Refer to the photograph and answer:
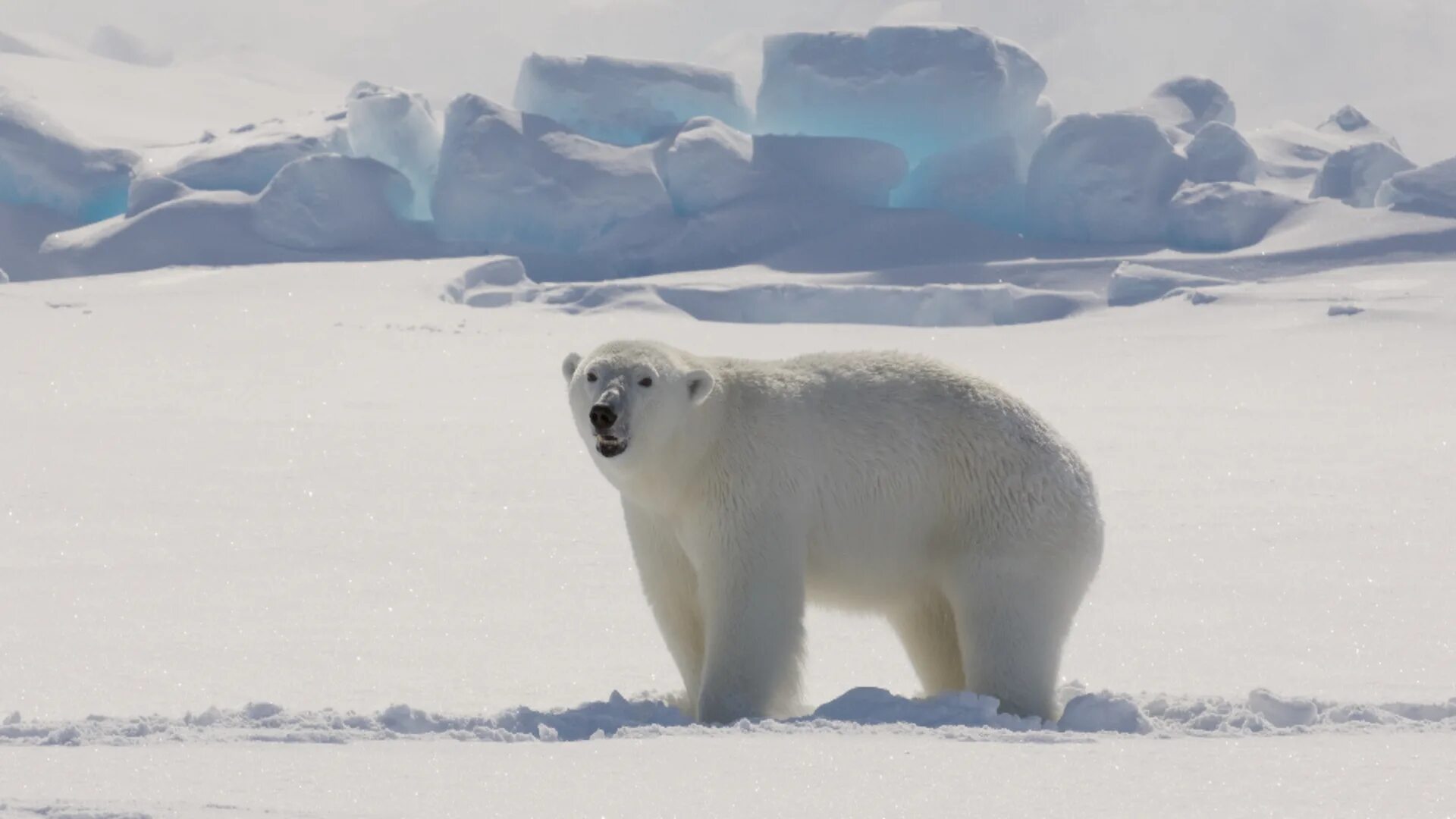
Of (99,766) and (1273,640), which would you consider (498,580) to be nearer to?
(1273,640)

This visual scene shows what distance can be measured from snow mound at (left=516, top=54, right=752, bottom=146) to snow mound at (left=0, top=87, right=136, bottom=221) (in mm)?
8237

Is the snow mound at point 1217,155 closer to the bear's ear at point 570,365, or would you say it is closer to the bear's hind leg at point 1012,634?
the bear's hind leg at point 1012,634

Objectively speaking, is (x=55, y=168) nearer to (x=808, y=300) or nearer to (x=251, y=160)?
(x=251, y=160)

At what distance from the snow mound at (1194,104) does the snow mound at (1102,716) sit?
3269 cm

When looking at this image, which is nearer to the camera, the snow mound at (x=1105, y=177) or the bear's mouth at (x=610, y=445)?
the bear's mouth at (x=610, y=445)

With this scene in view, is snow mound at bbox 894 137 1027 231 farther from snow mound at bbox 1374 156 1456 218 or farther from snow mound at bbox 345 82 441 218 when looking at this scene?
snow mound at bbox 345 82 441 218

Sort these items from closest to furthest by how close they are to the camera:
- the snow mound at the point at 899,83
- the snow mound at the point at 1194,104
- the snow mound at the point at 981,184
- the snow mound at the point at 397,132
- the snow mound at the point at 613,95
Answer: the snow mound at the point at 397,132 < the snow mound at the point at 981,184 < the snow mound at the point at 899,83 < the snow mound at the point at 613,95 < the snow mound at the point at 1194,104

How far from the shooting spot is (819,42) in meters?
31.1

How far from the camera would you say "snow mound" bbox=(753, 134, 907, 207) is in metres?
30.3

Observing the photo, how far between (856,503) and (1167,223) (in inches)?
1023

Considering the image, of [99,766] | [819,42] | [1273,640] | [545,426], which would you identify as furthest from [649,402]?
[819,42]

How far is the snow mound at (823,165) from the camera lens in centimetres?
3031

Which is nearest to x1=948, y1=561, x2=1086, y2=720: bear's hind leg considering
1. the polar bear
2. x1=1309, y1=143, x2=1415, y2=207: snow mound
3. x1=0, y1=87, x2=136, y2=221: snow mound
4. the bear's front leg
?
the polar bear

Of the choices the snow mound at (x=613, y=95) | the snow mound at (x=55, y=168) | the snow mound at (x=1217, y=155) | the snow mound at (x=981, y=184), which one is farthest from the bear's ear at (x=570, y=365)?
the snow mound at (x=55, y=168)
